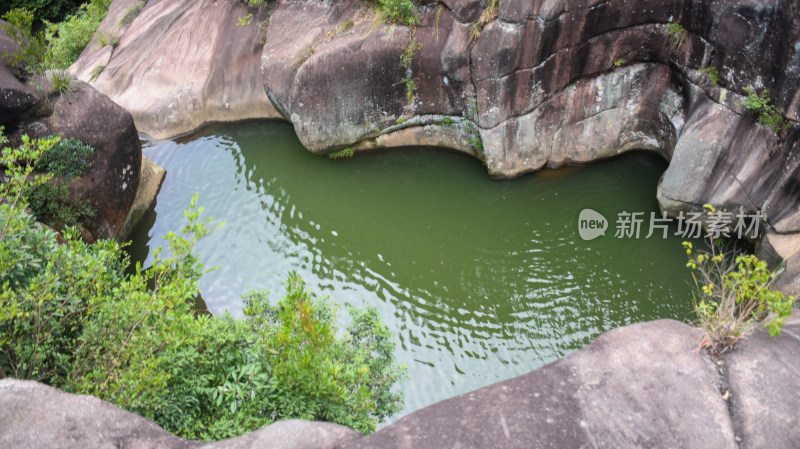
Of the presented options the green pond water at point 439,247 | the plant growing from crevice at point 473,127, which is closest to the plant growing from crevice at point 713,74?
the green pond water at point 439,247

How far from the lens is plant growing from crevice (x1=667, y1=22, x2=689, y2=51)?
366 inches

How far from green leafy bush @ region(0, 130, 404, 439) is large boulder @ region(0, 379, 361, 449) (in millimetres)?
690

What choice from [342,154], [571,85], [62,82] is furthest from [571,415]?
[62,82]

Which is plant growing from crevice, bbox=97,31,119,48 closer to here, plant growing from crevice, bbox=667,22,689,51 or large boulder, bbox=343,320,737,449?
Answer: plant growing from crevice, bbox=667,22,689,51

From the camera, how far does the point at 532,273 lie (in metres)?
9.09

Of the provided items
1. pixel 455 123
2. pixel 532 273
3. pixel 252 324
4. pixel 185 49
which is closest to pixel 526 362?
pixel 532 273

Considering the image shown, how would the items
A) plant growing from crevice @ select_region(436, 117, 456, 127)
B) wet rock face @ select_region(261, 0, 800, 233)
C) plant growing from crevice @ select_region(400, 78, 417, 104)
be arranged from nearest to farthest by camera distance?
wet rock face @ select_region(261, 0, 800, 233)
plant growing from crevice @ select_region(400, 78, 417, 104)
plant growing from crevice @ select_region(436, 117, 456, 127)

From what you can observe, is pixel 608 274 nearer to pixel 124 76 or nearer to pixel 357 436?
pixel 357 436

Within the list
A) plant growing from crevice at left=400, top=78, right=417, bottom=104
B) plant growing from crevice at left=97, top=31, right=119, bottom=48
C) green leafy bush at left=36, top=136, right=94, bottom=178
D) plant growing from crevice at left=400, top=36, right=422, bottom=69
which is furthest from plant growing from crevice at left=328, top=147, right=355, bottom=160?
plant growing from crevice at left=97, top=31, right=119, bottom=48

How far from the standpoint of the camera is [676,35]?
9.36 metres

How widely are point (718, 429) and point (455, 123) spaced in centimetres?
793

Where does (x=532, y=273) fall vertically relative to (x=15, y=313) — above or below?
below

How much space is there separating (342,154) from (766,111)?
7.47 metres

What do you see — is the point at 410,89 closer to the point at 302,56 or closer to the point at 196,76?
the point at 302,56
